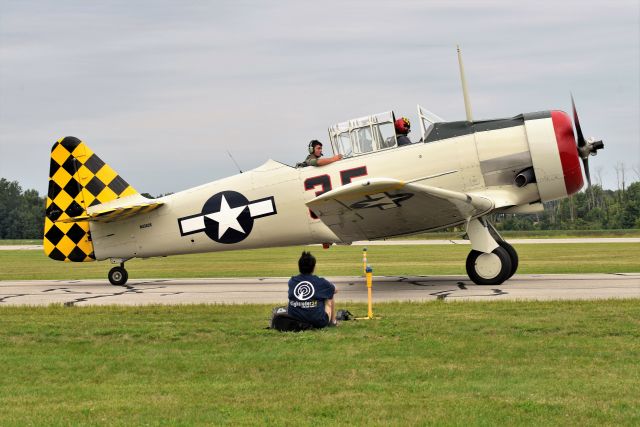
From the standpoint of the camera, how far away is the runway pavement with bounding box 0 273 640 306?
15.0 metres

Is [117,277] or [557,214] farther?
[557,214]

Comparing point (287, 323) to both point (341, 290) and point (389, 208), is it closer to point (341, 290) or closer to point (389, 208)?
point (389, 208)

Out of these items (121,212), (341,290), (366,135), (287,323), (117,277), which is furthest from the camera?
(117,277)

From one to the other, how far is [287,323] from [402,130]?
25.5ft

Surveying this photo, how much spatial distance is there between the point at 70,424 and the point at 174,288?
41.8 ft

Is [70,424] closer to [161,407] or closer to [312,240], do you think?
[161,407]

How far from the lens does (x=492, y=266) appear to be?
16875 mm

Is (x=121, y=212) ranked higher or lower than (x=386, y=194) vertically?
higher

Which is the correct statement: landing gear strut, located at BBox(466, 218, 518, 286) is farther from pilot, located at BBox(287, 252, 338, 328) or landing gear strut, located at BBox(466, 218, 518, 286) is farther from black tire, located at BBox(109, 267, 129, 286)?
black tire, located at BBox(109, 267, 129, 286)

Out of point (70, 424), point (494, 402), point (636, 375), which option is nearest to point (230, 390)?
point (70, 424)

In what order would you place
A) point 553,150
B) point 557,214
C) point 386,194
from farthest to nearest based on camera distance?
point 557,214 < point 553,150 < point 386,194

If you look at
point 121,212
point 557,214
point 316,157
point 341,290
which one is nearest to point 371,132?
point 316,157

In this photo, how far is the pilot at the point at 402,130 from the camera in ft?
56.0

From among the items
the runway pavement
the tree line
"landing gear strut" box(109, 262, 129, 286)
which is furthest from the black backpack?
the tree line
